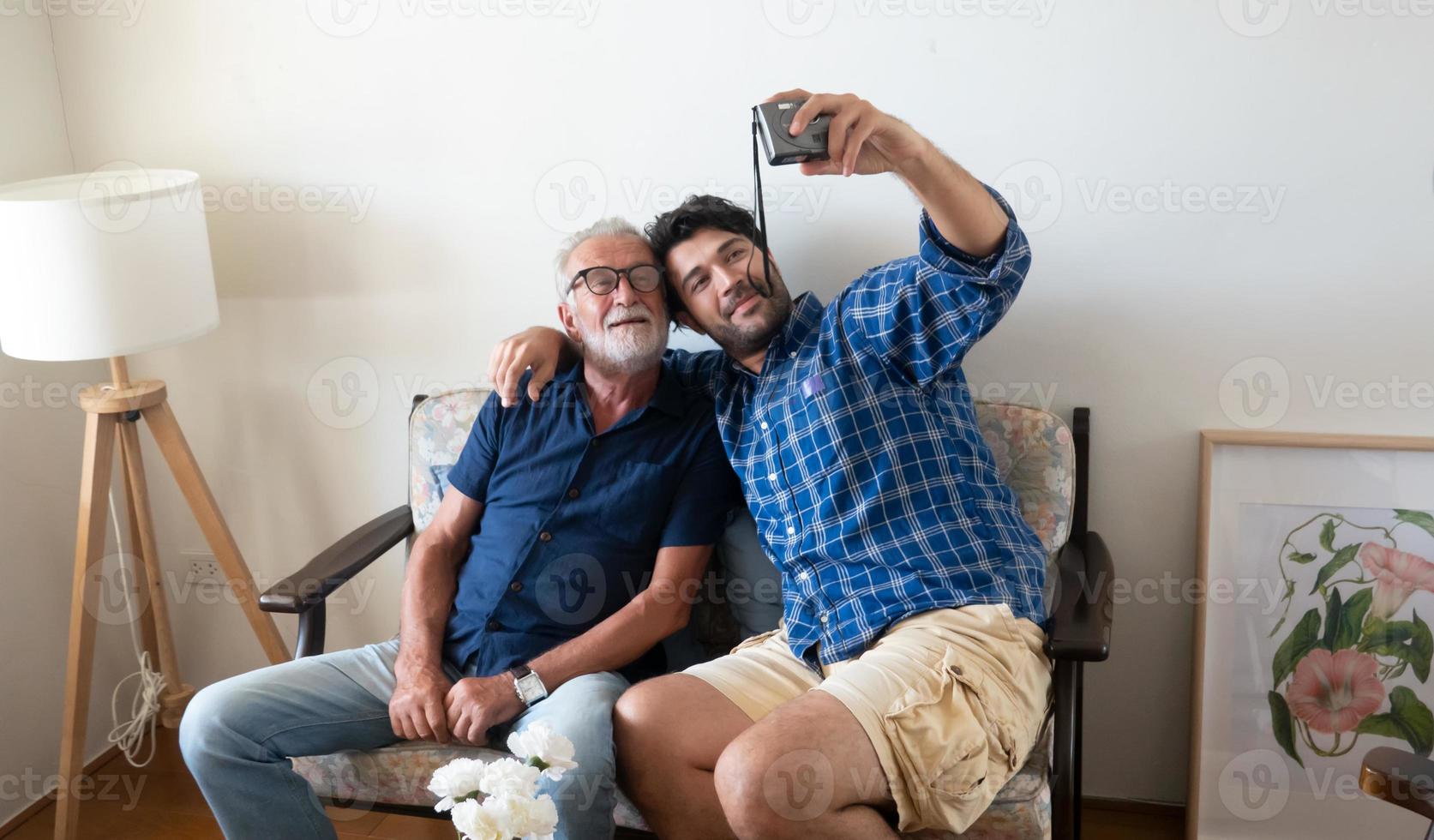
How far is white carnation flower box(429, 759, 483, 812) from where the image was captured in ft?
4.47

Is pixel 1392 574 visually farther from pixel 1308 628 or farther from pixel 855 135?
pixel 855 135

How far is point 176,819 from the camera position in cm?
251

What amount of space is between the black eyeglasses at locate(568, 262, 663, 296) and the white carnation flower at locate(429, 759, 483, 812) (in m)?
0.99

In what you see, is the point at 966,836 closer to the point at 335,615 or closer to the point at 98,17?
the point at 335,615

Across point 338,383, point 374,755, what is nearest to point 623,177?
point 338,383

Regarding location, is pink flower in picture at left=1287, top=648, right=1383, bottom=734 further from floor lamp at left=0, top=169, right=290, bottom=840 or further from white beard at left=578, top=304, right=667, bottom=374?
floor lamp at left=0, top=169, right=290, bottom=840

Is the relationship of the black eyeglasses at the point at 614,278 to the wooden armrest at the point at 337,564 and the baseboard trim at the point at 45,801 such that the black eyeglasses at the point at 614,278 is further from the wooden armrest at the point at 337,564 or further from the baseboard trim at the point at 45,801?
the baseboard trim at the point at 45,801

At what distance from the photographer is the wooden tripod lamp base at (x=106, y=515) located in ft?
7.77

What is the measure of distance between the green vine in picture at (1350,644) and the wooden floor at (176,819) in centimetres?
37

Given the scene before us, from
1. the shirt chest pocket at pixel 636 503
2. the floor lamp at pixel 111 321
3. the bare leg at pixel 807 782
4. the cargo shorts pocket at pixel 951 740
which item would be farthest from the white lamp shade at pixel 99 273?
the cargo shorts pocket at pixel 951 740

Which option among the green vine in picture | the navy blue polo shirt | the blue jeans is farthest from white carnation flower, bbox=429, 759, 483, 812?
the green vine in picture

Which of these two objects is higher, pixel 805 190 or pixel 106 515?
pixel 805 190

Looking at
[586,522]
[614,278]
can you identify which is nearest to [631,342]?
[614,278]

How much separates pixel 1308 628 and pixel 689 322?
1306 mm
